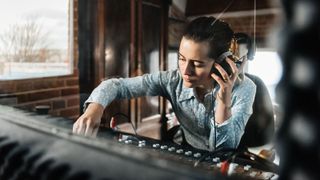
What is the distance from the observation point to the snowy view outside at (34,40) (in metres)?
0.65

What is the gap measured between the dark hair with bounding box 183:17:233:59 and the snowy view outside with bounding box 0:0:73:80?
0.83ft

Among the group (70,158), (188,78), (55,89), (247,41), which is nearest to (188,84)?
(188,78)

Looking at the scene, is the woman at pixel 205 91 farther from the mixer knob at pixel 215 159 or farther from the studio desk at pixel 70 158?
the studio desk at pixel 70 158

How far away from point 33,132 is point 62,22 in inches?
19.2

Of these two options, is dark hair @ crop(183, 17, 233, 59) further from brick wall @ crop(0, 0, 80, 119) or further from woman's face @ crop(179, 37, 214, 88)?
brick wall @ crop(0, 0, 80, 119)

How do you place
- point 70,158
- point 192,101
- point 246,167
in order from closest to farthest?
point 70,158 < point 246,167 < point 192,101

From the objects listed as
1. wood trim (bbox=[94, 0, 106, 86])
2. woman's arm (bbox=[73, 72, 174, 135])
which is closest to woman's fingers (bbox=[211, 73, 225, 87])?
woman's arm (bbox=[73, 72, 174, 135])

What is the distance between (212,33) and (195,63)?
0.06 metres

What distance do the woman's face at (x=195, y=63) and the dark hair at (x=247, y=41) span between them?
0.05 m

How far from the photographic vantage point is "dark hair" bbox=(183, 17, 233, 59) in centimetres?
55

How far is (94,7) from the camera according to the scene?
65cm

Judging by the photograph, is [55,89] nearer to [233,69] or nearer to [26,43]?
[26,43]

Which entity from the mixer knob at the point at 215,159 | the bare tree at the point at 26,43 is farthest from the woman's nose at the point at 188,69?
the bare tree at the point at 26,43

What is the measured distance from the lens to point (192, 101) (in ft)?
2.00
